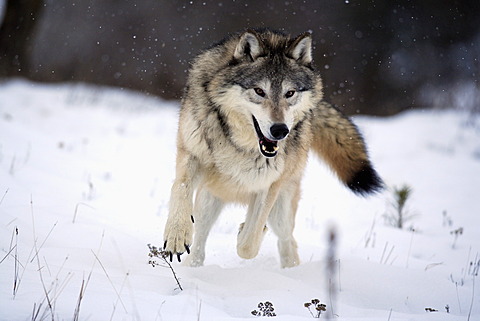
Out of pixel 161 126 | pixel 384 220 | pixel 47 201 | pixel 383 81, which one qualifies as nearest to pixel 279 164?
pixel 47 201

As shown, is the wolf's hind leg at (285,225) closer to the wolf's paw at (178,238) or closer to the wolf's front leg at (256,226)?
the wolf's front leg at (256,226)

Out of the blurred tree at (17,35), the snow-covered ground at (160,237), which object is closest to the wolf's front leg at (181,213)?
the snow-covered ground at (160,237)

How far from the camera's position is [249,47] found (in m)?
3.45

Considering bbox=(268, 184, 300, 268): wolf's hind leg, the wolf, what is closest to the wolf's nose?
the wolf

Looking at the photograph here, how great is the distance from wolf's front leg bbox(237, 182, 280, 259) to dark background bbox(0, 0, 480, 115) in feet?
30.7

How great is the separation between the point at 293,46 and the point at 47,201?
8.36 ft

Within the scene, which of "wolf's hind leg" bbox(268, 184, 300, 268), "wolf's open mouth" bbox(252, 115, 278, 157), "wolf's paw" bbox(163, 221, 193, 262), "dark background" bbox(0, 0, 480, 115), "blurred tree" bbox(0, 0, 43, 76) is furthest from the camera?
"dark background" bbox(0, 0, 480, 115)

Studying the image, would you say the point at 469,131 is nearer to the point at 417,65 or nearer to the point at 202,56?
the point at 417,65

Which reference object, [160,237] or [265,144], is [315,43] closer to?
[160,237]

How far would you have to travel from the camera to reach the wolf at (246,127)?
324 centimetres

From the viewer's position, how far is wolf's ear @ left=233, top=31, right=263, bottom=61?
3.39 meters

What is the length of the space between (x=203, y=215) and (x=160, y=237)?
0.45 m

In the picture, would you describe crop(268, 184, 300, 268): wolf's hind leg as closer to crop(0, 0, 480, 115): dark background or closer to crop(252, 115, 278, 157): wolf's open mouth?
crop(252, 115, 278, 157): wolf's open mouth

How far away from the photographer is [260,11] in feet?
49.6
